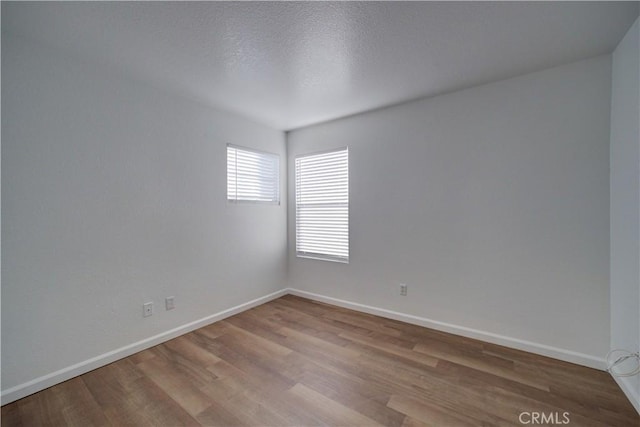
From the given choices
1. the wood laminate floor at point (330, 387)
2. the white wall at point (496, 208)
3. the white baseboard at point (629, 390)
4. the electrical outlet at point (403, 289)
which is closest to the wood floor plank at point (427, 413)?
the wood laminate floor at point (330, 387)

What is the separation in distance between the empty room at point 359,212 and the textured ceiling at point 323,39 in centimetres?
2

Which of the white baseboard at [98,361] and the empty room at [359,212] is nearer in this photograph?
the empty room at [359,212]

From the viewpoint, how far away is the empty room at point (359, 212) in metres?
1.73

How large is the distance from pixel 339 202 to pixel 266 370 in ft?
6.93

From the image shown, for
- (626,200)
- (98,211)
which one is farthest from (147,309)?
(626,200)

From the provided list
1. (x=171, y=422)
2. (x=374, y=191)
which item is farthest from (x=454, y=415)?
(x=374, y=191)

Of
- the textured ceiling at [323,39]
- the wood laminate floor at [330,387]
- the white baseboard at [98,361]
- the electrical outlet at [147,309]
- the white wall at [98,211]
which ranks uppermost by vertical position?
the textured ceiling at [323,39]

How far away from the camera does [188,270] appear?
286cm

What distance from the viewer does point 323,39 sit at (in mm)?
1889

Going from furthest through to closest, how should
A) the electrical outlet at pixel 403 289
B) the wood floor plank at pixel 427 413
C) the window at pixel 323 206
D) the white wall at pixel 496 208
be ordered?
1. the window at pixel 323 206
2. the electrical outlet at pixel 403 289
3. the white wall at pixel 496 208
4. the wood floor plank at pixel 427 413

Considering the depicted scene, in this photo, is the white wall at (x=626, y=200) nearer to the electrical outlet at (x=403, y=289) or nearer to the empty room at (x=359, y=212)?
the empty room at (x=359, y=212)

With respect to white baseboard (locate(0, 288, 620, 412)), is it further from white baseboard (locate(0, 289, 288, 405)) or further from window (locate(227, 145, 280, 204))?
window (locate(227, 145, 280, 204))

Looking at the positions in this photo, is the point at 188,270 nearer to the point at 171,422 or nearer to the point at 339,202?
the point at 171,422

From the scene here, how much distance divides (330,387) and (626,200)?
2431 millimetres
